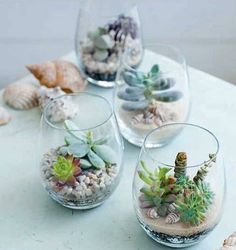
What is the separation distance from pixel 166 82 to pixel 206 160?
0.21 metres

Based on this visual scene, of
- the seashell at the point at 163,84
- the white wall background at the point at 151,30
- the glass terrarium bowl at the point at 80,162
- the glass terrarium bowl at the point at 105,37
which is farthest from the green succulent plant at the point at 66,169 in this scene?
the white wall background at the point at 151,30

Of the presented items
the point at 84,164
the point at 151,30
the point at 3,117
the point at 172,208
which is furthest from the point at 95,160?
the point at 151,30

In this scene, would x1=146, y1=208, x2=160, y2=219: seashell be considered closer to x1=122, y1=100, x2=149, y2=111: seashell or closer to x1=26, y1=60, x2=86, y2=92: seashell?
x1=122, y1=100, x2=149, y2=111: seashell

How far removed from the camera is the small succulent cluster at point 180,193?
77 cm

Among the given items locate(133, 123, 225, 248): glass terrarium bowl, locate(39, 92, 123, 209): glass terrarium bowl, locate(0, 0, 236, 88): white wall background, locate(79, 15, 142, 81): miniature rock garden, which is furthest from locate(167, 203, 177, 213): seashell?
locate(0, 0, 236, 88): white wall background

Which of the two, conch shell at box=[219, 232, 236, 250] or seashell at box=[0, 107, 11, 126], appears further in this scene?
seashell at box=[0, 107, 11, 126]

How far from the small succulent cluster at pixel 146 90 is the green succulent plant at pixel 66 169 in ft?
0.63

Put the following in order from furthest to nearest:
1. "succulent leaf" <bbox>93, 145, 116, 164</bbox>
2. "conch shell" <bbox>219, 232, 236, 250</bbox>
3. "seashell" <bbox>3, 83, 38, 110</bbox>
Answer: "seashell" <bbox>3, 83, 38, 110</bbox>, "succulent leaf" <bbox>93, 145, 116, 164</bbox>, "conch shell" <bbox>219, 232, 236, 250</bbox>

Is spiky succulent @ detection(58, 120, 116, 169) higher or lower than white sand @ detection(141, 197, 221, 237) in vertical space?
higher

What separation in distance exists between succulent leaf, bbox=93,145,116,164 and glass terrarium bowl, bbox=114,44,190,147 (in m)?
0.13

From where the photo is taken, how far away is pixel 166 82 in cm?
100

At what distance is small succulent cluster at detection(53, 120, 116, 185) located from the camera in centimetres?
85

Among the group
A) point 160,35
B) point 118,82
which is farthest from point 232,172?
point 160,35

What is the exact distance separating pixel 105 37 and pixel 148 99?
0.58 feet
